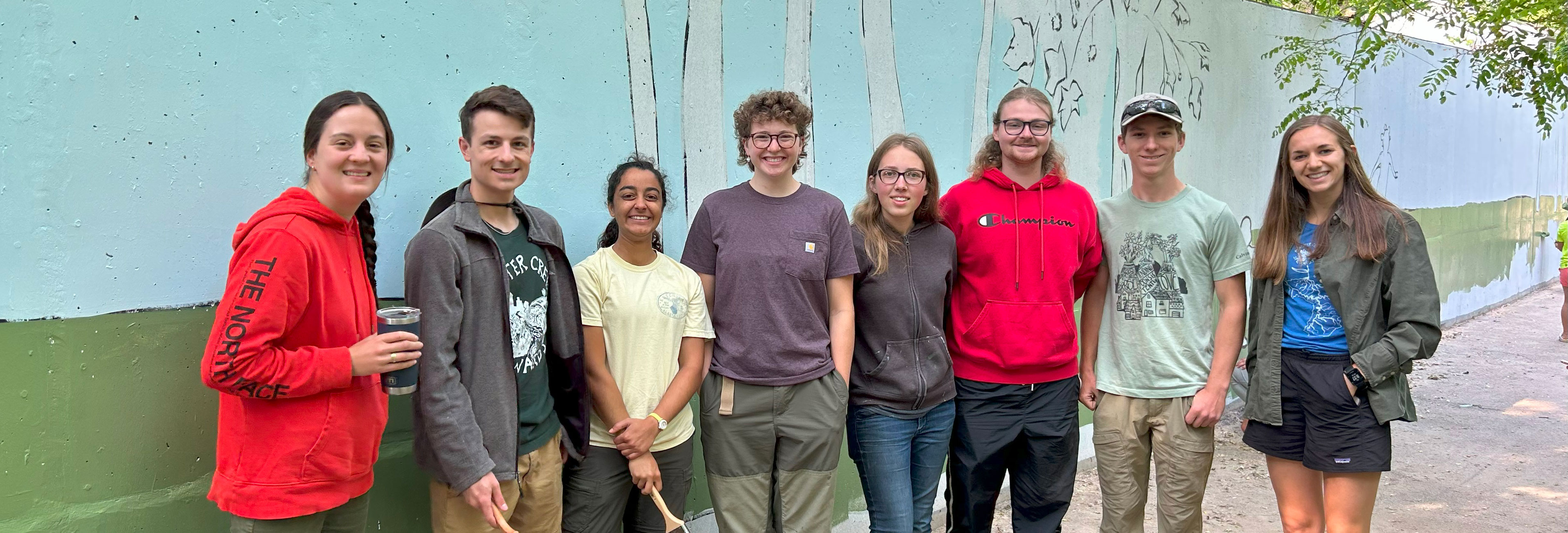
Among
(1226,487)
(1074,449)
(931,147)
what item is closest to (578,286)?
(1074,449)

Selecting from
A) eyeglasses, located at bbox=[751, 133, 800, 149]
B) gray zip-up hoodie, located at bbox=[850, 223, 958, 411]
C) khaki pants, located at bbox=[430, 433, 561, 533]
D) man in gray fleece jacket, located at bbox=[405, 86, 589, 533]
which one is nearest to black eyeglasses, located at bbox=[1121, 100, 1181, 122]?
gray zip-up hoodie, located at bbox=[850, 223, 958, 411]

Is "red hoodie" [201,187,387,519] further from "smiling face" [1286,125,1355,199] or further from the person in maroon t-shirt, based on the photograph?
"smiling face" [1286,125,1355,199]

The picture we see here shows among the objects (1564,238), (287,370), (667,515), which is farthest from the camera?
(1564,238)

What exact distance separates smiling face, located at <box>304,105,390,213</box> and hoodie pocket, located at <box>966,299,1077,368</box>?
6.42 feet

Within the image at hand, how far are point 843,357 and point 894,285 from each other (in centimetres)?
29

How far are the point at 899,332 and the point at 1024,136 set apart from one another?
78 centimetres

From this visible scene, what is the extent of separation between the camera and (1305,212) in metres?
3.30

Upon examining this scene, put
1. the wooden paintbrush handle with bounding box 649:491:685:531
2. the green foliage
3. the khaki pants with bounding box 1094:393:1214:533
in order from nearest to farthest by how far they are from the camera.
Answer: the wooden paintbrush handle with bounding box 649:491:685:531
the khaki pants with bounding box 1094:393:1214:533
the green foliage

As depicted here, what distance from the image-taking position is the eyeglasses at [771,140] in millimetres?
2945

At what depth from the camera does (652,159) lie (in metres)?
3.45

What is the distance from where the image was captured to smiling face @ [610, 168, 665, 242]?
9.21ft

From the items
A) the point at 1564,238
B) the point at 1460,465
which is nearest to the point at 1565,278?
the point at 1564,238

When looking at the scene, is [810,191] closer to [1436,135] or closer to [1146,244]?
[1146,244]

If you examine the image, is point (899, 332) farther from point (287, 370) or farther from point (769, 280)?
point (287, 370)
